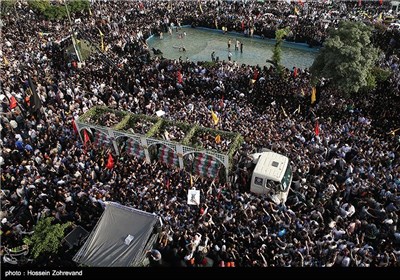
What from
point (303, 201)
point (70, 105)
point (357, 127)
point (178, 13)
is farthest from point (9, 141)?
point (178, 13)

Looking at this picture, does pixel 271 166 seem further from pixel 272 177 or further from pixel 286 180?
pixel 286 180

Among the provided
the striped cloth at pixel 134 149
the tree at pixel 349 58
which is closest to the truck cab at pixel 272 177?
Result: the striped cloth at pixel 134 149

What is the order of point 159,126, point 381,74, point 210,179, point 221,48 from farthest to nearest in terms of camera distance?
point 221,48 < point 381,74 < point 159,126 < point 210,179

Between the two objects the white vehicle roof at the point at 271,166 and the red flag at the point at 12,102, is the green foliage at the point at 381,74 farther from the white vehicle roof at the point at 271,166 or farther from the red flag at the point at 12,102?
the red flag at the point at 12,102

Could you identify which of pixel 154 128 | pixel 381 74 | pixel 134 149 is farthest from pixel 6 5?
pixel 381 74

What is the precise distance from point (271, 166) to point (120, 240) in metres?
6.00

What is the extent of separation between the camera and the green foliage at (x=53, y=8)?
31.7 metres

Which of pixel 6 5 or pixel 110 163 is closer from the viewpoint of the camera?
pixel 110 163

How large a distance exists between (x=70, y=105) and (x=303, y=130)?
12.5 meters

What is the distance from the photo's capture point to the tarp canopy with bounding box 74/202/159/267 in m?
10.1

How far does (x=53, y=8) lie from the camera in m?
31.8

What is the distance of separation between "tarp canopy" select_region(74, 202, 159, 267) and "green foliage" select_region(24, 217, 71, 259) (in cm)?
113

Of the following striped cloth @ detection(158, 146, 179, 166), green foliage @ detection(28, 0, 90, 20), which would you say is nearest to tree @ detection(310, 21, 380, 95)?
striped cloth @ detection(158, 146, 179, 166)

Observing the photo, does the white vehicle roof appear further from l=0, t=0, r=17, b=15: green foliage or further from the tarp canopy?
l=0, t=0, r=17, b=15: green foliage
